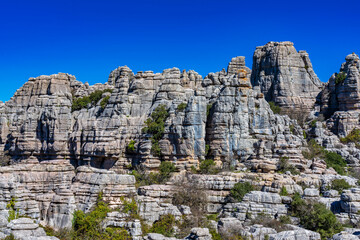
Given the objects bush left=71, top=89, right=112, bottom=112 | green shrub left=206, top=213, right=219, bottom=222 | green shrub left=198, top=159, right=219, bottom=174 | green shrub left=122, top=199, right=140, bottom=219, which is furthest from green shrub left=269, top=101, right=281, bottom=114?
green shrub left=122, top=199, right=140, bottom=219

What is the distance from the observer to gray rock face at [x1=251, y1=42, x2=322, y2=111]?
2515 inches

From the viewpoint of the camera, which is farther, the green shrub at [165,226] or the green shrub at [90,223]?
the green shrub at [165,226]

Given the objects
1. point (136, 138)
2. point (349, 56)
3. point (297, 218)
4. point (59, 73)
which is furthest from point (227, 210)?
point (349, 56)

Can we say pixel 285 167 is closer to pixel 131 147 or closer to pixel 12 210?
pixel 131 147

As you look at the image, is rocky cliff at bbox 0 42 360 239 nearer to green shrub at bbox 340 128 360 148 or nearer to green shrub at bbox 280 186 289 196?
green shrub at bbox 280 186 289 196

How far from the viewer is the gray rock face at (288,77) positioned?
210ft

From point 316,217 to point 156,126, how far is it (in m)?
17.4

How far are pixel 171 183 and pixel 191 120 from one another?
6.64m

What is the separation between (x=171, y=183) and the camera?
3734 centimetres

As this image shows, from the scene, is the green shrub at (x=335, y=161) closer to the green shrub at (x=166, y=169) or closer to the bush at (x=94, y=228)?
the green shrub at (x=166, y=169)

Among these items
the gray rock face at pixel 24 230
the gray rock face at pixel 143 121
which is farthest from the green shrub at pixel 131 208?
the gray rock face at pixel 143 121

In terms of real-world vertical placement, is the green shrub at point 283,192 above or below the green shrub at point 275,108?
below

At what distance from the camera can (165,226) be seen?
29734mm

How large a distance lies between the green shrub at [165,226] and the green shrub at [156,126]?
1244 centimetres
